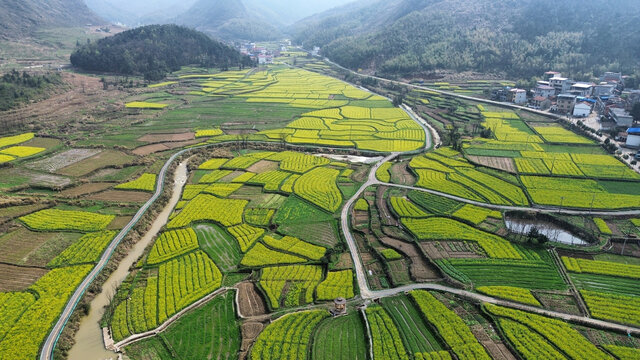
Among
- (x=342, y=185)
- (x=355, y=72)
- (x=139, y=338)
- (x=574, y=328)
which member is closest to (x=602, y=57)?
(x=355, y=72)

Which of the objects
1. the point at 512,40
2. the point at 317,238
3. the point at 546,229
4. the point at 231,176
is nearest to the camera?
the point at 317,238

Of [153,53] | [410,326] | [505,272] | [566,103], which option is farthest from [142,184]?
[153,53]

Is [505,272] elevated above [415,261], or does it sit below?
above

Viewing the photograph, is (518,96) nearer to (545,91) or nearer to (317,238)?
(545,91)

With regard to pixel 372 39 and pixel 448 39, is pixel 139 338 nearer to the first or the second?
pixel 448 39

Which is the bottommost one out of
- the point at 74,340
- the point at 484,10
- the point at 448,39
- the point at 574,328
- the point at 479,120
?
the point at 74,340
